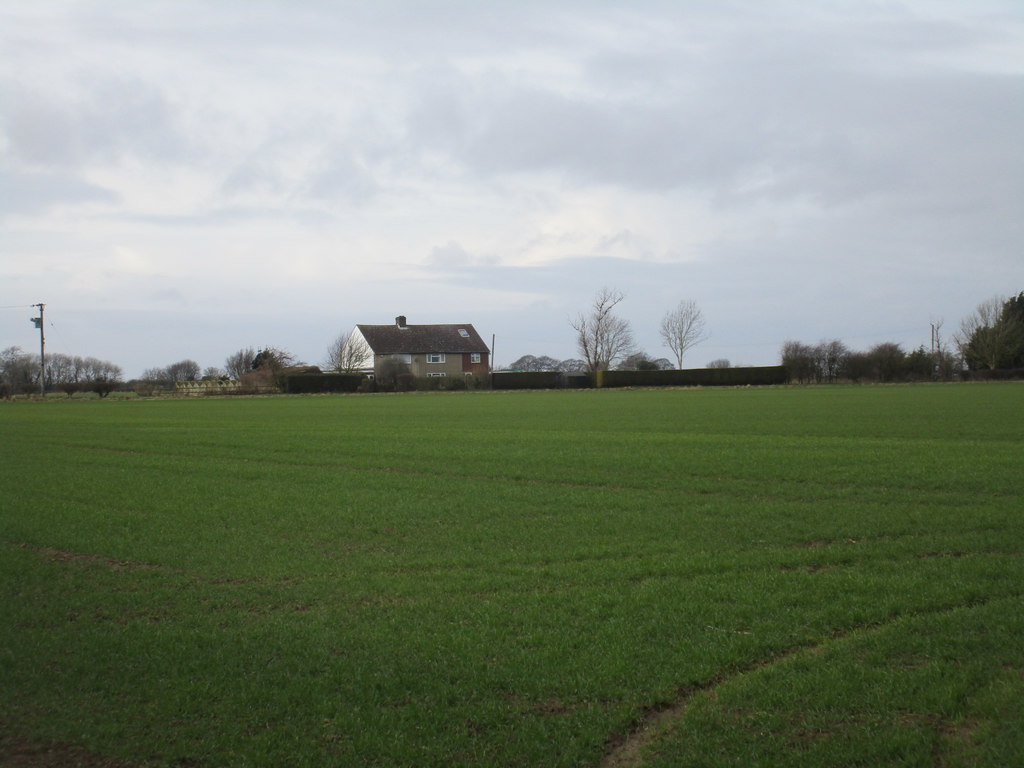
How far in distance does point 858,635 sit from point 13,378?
11905cm

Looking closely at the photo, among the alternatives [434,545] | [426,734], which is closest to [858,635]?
[426,734]

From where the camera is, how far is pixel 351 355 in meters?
101

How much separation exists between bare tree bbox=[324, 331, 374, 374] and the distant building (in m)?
0.26

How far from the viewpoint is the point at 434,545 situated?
32.5ft

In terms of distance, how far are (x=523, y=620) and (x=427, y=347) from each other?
330ft

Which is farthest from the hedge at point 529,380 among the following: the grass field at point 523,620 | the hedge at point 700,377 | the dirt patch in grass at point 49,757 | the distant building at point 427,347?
the dirt patch in grass at point 49,757

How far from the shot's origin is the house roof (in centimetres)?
10506

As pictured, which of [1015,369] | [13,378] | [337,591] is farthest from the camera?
[13,378]

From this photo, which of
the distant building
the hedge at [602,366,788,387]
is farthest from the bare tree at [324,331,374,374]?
the hedge at [602,366,788,387]

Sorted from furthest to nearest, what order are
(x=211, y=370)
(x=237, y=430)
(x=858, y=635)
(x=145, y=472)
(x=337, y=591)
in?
(x=211, y=370)
(x=237, y=430)
(x=145, y=472)
(x=337, y=591)
(x=858, y=635)

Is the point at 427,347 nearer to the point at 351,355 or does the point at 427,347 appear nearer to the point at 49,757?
the point at 351,355

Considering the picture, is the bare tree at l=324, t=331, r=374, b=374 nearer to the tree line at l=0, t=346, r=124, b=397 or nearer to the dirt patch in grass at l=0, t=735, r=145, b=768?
the tree line at l=0, t=346, r=124, b=397

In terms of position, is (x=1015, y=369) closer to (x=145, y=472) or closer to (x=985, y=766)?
(x=145, y=472)

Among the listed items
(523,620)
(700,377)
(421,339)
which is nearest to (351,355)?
(421,339)
